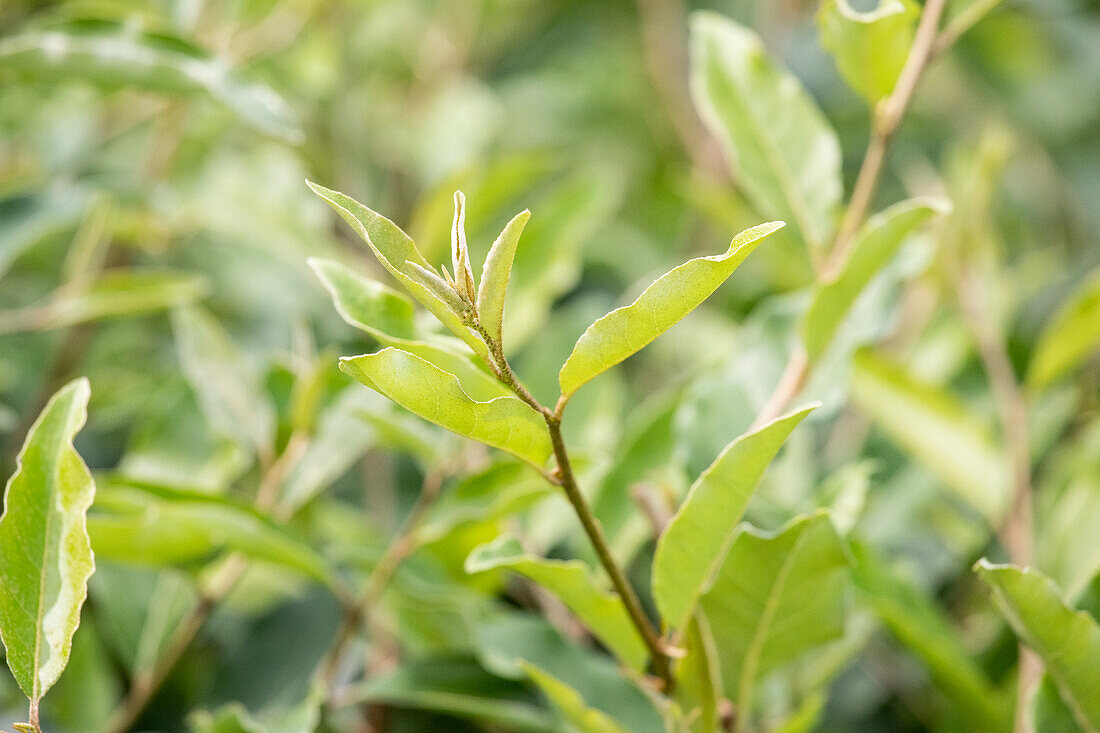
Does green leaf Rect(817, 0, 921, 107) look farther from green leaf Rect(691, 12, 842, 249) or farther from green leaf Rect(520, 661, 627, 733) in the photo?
green leaf Rect(520, 661, 627, 733)

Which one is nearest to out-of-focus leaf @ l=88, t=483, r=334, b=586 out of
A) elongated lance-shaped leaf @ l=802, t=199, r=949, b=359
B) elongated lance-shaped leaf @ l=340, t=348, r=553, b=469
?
elongated lance-shaped leaf @ l=340, t=348, r=553, b=469

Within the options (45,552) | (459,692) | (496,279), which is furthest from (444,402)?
(459,692)

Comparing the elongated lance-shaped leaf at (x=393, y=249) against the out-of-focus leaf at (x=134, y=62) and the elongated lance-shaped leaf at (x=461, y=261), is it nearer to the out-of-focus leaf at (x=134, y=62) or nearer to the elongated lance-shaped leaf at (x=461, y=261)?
the elongated lance-shaped leaf at (x=461, y=261)

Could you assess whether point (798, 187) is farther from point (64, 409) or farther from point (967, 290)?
point (64, 409)

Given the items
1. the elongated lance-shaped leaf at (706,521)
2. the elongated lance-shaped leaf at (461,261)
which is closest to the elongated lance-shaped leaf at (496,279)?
the elongated lance-shaped leaf at (461,261)

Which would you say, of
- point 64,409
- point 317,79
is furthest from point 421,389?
→ point 317,79

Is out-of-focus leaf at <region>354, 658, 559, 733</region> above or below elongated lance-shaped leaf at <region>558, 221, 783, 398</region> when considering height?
below

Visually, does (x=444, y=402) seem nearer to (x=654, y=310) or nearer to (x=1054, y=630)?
(x=654, y=310)

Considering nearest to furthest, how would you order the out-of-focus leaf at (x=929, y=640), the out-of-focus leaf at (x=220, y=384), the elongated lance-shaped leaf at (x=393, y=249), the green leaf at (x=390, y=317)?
the elongated lance-shaped leaf at (x=393, y=249) < the green leaf at (x=390, y=317) < the out-of-focus leaf at (x=929, y=640) < the out-of-focus leaf at (x=220, y=384)
